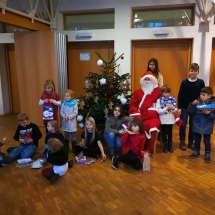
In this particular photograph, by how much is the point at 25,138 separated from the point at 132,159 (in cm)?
166

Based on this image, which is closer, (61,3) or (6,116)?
(61,3)

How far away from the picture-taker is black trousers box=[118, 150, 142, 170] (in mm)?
3041

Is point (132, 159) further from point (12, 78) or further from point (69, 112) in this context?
point (12, 78)

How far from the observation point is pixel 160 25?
4949 millimetres

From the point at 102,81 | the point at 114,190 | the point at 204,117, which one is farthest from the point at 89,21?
the point at 114,190

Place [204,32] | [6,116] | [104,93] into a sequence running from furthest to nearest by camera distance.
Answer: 1. [6,116]
2. [204,32]
3. [104,93]

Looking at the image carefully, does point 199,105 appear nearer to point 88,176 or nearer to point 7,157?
point 88,176

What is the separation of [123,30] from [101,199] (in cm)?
382

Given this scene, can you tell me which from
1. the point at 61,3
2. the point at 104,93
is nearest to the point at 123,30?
the point at 61,3

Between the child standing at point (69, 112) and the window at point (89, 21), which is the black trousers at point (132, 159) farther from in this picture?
the window at point (89, 21)

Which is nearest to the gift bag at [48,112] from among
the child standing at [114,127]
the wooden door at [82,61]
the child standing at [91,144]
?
the child standing at [91,144]

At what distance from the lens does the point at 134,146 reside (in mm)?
3119

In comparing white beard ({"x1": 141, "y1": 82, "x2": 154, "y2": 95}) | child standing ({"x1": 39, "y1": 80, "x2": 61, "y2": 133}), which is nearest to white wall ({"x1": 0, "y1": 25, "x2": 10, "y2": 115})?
child standing ({"x1": 39, "y1": 80, "x2": 61, "y2": 133})

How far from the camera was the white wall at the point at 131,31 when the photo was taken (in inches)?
186
